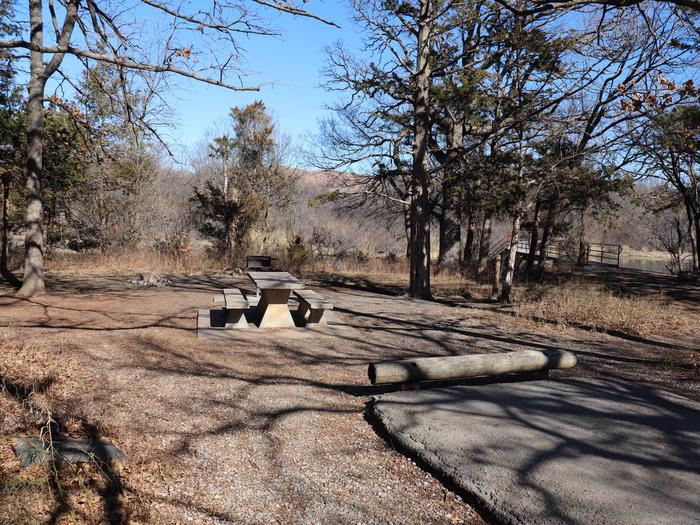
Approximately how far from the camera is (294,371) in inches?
233

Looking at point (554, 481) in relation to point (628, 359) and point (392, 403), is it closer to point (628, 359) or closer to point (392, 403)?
point (392, 403)

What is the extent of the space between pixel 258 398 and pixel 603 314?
7.55 meters

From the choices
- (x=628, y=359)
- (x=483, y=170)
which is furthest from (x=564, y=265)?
(x=628, y=359)

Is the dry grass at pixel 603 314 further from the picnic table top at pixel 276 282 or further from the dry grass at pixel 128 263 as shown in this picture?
the dry grass at pixel 128 263

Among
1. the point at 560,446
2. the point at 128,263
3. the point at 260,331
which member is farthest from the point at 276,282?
the point at 128,263

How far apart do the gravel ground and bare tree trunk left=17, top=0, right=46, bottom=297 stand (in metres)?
0.51

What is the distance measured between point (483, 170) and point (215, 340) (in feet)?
29.1

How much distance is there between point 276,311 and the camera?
8.19 meters

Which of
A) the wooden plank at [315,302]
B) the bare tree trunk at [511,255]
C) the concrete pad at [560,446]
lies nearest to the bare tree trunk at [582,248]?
the bare tree trunk at [511,255]

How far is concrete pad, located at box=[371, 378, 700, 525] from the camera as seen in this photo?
3.05 metres

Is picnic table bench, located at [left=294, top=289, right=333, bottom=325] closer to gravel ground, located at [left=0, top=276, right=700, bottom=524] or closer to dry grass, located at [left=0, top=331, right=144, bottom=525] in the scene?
gravel ground, located at [left=0, top=276, right=700, bottom=524]

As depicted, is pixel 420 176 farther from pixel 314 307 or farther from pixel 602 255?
pixel 602 255

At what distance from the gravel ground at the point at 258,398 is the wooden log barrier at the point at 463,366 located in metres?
0.42

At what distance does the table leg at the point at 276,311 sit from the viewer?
809 cm
